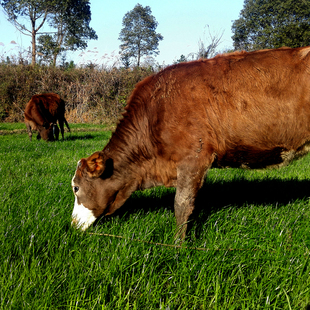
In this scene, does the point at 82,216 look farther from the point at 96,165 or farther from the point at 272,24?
the point at 272,24

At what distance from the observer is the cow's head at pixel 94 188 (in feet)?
11.0

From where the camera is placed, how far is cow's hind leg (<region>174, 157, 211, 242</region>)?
9.90ft

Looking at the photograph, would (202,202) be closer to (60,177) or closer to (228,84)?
(228,84)

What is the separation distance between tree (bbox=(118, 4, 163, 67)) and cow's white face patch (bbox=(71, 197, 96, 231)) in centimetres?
5733

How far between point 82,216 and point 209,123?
175cm

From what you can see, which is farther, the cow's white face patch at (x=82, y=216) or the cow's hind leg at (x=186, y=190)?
the cow's white face patch at (x=82, y=216)

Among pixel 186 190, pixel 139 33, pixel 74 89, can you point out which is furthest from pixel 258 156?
pixel 139 33

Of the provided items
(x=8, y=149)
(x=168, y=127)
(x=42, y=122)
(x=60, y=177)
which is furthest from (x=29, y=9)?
Result: (x=168, y=127)

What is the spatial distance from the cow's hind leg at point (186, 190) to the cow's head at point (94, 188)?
68cm

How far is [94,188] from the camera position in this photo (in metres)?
3.42

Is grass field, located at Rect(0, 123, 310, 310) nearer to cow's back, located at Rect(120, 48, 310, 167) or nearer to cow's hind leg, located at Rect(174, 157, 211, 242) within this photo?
cow's hind leg, located at Rect(174, 157, 211, 242)

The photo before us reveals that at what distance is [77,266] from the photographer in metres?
2.36

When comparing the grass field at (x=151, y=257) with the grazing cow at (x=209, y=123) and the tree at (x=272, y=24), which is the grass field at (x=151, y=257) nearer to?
the grazing cow at (x=209, y=123)

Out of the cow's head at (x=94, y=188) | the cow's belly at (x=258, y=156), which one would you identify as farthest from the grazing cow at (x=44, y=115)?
the cow's belly at (x=258, y=156)
